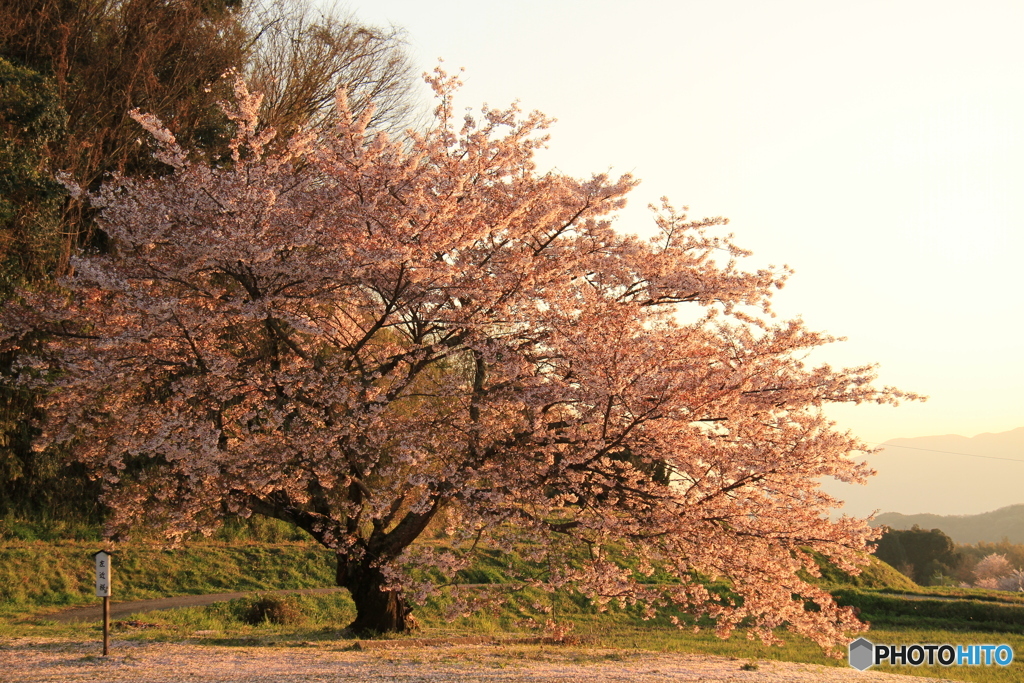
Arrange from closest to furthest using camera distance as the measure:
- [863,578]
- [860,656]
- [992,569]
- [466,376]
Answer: [466,376] < [860,656] < [863,578] < [992,569]

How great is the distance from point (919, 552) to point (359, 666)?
3212cm

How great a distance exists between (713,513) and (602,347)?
7.96ft

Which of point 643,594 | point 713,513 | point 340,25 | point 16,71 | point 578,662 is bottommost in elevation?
point 578,662

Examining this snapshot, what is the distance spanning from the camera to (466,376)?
37.8ft

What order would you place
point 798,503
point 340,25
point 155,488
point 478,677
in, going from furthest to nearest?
point 340,25 < point 155,488 < point 798,503 < point 478,677

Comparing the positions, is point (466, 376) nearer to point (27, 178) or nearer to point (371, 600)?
point (371, 600)

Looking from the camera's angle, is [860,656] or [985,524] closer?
[860,656]

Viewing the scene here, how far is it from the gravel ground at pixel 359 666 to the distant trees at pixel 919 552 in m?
25.1

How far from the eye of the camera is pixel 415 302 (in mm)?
10648

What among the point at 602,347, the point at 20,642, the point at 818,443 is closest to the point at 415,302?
the point at 602,347

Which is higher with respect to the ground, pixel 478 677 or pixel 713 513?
pixel 713 513

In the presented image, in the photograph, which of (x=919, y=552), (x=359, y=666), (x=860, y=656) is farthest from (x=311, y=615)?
(x=919, y=552)

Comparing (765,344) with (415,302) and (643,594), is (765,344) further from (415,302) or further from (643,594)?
(415,302)

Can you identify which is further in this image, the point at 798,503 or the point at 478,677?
the point at 798,503
